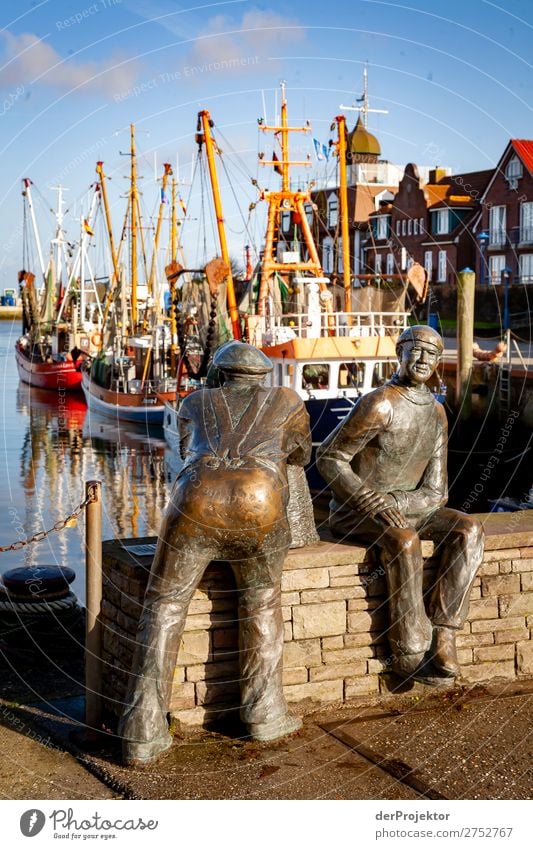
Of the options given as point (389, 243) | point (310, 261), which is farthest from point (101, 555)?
point (389, 243)

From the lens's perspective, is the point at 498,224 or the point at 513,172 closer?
the point at 513,172

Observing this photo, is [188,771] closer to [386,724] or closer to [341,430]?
[386,724]

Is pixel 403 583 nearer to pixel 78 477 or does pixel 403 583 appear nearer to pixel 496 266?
pixel 78 477

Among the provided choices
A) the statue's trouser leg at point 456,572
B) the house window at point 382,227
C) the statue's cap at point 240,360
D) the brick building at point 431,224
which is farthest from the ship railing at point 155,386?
the statue's cap at point 240,360

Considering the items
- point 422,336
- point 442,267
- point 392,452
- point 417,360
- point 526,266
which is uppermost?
point 442,267

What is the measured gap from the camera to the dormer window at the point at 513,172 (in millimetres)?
48228

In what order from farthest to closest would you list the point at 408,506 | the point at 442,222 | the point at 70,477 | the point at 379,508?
the point at 442,222, the point at 70,477, the point at 408,506, the point at 379,508

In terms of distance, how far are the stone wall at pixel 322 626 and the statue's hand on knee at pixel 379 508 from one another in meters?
0.22

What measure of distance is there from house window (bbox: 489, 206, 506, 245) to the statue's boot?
152 ft

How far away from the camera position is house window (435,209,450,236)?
176ft

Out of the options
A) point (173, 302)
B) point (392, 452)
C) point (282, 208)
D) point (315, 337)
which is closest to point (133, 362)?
point (173, 302)

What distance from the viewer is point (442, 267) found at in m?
54.7

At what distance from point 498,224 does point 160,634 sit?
4820cm

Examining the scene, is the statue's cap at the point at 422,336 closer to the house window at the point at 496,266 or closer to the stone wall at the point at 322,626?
the stone wall at the point at 322,626
